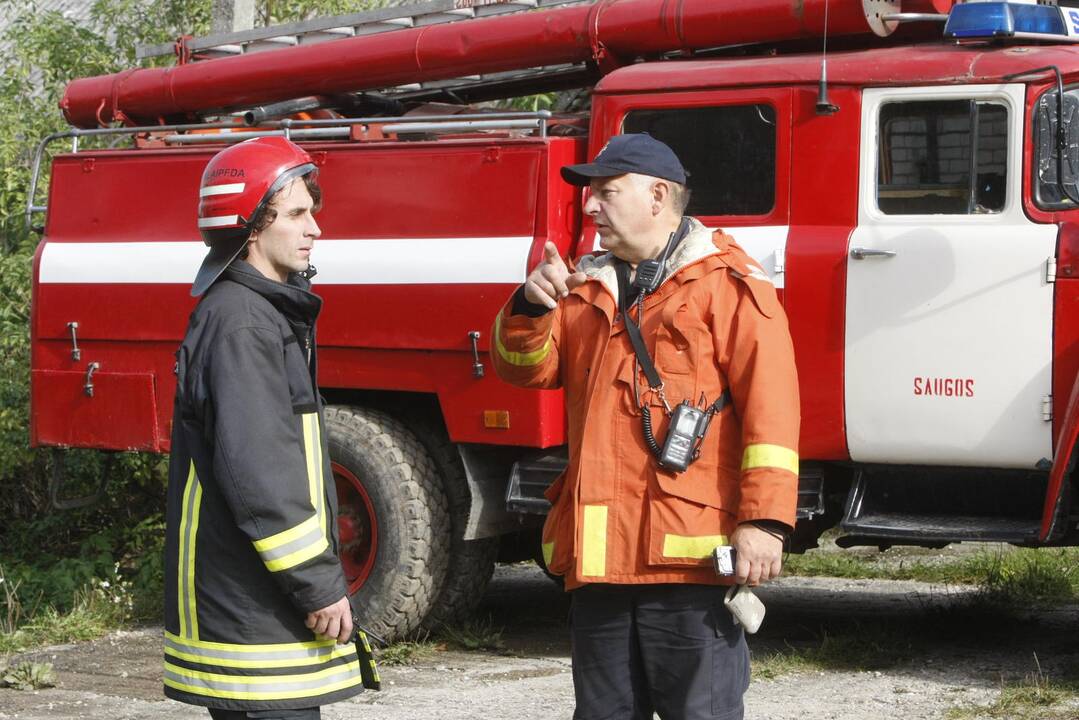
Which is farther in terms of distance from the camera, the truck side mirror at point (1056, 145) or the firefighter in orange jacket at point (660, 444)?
the truck side mirror at point (1056, 145)

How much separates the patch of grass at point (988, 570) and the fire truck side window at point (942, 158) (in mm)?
2277

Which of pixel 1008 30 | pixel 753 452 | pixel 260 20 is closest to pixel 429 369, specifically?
pixel 1008 30

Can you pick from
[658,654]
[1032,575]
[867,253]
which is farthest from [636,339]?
[1032,575]

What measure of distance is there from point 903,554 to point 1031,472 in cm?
361

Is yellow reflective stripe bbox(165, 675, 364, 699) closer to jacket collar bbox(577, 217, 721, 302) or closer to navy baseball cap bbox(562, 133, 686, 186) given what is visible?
jacket collar bbox(577, 217, 721, 302)

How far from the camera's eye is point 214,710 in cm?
364

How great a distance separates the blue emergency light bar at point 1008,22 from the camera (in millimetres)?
6203

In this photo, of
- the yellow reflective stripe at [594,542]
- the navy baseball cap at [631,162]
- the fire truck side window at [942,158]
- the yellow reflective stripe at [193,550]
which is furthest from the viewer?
the fire truck side window at [942,158]

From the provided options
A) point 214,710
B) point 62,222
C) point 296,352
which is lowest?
point 214,710

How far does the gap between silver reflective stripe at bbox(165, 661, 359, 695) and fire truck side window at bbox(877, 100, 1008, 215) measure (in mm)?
3578

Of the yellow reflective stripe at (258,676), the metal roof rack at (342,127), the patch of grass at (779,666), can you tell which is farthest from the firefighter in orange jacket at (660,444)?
the metal roof rack at (342,127)

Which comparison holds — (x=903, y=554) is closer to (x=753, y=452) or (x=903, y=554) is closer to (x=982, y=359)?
(x=982, y=359)

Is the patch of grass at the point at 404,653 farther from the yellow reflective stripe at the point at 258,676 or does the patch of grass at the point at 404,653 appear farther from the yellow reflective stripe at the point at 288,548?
the yellow reflective stripe at the point at 288,548

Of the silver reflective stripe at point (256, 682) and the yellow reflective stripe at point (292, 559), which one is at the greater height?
the yellow reflective stripe at point (292, 559)
